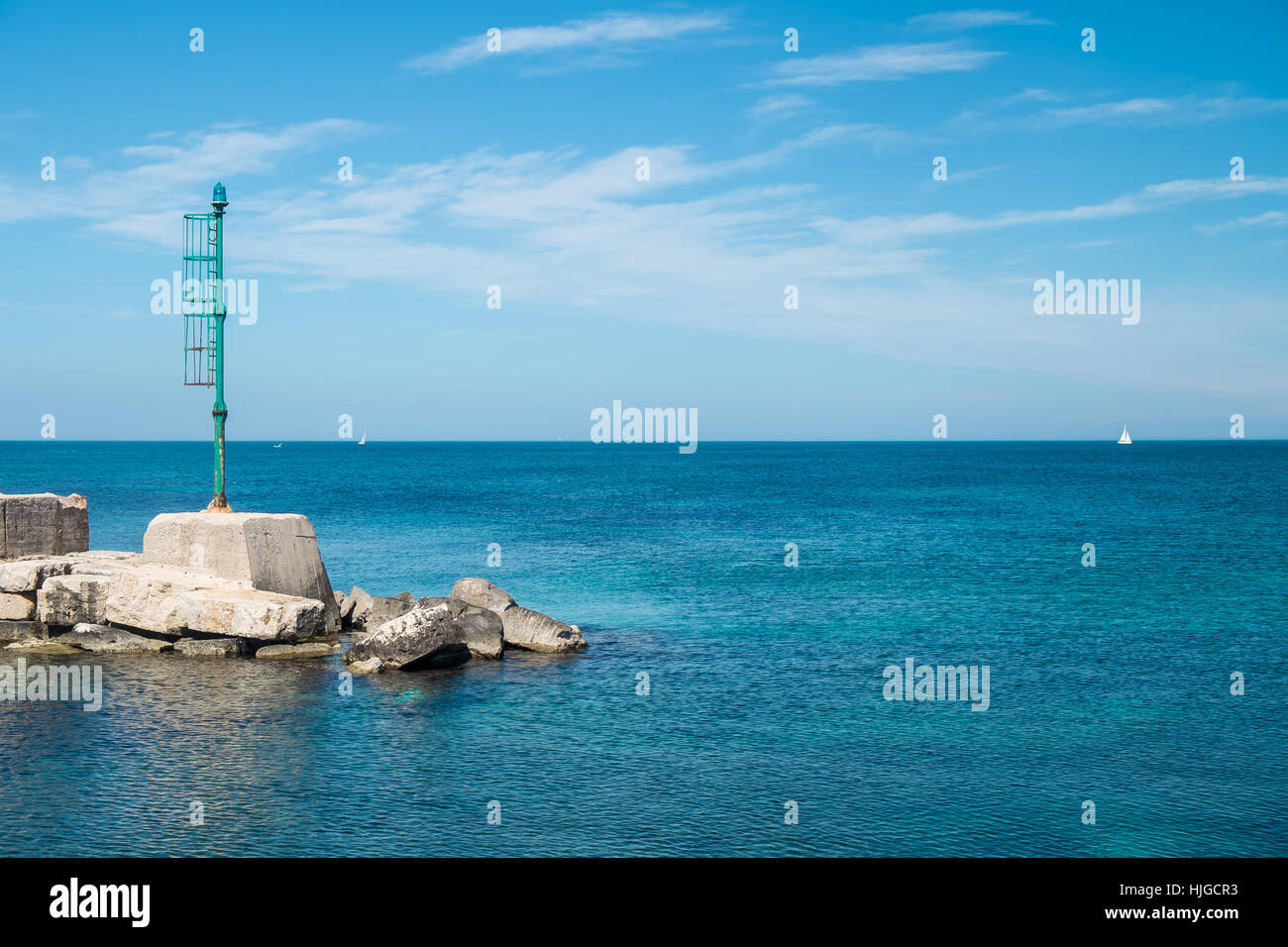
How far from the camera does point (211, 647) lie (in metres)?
23.6

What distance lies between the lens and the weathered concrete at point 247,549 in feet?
81.5

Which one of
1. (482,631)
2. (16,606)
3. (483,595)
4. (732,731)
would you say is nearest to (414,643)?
(482,631)

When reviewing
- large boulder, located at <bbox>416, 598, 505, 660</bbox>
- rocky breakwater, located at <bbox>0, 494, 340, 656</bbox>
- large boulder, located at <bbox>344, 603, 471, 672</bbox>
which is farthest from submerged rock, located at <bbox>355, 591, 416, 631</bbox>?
large boulder, located at <bbox>344, 603, 471, 672</bbox>

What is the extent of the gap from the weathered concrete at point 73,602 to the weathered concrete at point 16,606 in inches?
39.0

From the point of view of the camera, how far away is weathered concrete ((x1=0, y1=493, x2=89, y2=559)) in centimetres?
2698

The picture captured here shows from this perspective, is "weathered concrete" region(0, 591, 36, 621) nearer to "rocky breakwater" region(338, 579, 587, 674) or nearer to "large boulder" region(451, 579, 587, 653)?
"rocky breakwater" region(338, 579, 587, 674)

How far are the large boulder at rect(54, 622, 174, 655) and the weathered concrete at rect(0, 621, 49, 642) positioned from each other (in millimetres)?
752

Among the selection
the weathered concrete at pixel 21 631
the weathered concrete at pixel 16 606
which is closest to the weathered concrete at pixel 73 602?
the weathered concrete at pixel 21 631

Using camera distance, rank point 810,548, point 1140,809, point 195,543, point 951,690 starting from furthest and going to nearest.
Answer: point 810,548 → point 195,543 → point 951,690 → point 1140,809

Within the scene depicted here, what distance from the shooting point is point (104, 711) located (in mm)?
19141

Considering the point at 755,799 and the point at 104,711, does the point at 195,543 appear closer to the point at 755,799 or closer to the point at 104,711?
the point at 104,711
